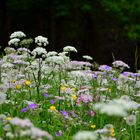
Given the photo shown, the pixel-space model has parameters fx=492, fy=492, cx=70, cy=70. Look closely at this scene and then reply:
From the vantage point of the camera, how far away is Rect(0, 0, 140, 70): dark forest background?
65.2 feet

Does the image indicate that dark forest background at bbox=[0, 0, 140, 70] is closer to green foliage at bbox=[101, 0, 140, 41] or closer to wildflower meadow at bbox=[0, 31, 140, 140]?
green foliage at bbox=[101, 0, 140, 41]

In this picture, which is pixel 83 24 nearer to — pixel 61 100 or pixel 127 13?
pixel 127 13

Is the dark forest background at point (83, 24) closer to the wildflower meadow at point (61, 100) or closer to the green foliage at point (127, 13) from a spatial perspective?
the green foliage at point (127, 13)

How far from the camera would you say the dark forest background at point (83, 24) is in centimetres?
1987

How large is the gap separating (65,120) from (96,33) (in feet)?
58.8

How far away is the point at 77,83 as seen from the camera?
6.07m

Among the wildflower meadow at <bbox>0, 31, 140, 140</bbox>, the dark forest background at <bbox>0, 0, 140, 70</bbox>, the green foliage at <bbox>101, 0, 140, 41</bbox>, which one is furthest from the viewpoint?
the dark forest background at <bbox>0, 0, 140, 70</bbox>

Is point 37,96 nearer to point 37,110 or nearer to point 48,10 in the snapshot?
point 37,110

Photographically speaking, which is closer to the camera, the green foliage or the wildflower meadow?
the wildflower meadow

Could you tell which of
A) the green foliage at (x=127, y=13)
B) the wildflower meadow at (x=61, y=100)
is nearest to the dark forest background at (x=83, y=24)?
the green foliage at (x=127, y=13)

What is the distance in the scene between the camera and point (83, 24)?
2327 centimetres

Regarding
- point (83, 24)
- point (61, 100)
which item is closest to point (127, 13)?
point (83, 24)

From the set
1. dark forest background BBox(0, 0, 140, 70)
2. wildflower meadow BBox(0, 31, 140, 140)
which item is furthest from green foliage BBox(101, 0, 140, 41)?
wildflower meadow BBox(0, 31, 140, 140)

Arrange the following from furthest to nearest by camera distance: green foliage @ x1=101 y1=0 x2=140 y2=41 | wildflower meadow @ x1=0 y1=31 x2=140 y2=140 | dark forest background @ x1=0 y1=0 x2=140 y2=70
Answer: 1. dark forest background @ x1=0 y1=0 x2=140 y2=70
2. green foliage @ x1=101 y1=0 x2=140 y2=41
3. wildflower meadow @ x1=0 y1=31 x2=140 y2=140
